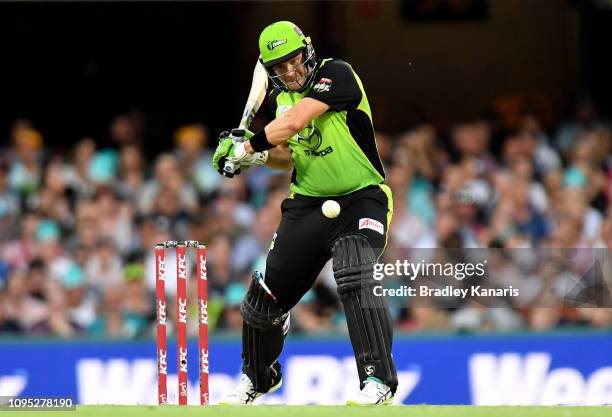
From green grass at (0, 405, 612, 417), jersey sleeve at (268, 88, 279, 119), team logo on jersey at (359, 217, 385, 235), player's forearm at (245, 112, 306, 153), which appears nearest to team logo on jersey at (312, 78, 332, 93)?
player's forearm at (245, 112, 306, 153)

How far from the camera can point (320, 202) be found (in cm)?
726

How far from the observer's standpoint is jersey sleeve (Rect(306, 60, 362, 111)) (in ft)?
23.1

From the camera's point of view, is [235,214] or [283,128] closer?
[283,128]

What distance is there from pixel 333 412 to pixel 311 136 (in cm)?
153

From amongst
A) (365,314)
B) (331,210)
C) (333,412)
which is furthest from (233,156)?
(333,412)

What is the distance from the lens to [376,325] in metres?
7.00

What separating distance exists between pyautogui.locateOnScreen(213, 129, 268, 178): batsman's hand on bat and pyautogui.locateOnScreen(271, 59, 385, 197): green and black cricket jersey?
0.83ft

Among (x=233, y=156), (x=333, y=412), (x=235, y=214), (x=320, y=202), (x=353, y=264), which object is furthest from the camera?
(x=235, y=214)

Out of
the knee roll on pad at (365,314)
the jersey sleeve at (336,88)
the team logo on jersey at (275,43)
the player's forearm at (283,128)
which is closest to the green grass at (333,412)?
the knee roll on pad at (365,314)

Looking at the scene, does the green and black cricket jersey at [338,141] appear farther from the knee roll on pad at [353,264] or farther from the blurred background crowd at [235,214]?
the blurred background crowd at [235,214]

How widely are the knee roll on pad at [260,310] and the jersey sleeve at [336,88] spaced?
1056 millimetres

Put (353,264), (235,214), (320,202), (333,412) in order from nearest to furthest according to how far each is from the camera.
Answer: (333,412) < (353,264) < (320,202) < (235,214)

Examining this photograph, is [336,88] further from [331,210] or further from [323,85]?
[331,210]

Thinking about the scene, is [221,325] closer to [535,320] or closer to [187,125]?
[535,320]
